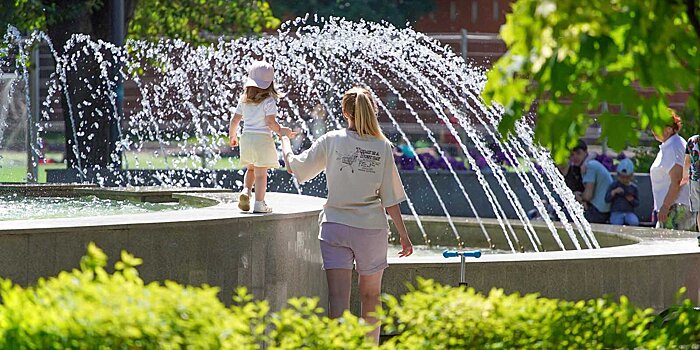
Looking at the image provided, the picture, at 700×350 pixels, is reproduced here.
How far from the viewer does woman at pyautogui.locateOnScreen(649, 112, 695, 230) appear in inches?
441

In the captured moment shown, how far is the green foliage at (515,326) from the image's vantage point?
15.6 feet

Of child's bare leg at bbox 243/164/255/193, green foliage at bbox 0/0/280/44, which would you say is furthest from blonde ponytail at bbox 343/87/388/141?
green foliage at bbox 0/0/280/44

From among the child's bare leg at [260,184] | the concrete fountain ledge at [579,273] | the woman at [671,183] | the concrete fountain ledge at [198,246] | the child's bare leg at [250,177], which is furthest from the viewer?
the woman at [671,183]

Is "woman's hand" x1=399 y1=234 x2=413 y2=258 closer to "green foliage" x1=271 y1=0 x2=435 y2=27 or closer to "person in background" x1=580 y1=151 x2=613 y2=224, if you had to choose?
"person in background" x1=580 y1=151 x2=613 y2=224

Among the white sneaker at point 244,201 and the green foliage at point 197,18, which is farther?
the green foliage at point 197,18

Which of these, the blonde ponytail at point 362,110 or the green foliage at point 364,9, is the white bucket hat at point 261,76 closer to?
the blonde ponytail at point 362,110

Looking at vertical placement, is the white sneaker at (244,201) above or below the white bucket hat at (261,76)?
below

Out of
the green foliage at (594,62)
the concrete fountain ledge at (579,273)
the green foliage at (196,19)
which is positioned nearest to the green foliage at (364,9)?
the green foliage at (196,19)

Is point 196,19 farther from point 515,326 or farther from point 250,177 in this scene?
point 515,326

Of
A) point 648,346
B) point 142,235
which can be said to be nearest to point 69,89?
point 142,235

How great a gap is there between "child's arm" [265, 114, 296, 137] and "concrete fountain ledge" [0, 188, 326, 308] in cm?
40

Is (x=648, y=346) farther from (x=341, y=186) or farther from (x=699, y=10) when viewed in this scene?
(x=341, y=186)

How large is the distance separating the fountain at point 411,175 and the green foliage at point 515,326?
7.36 ft

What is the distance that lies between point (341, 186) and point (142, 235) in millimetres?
1121
